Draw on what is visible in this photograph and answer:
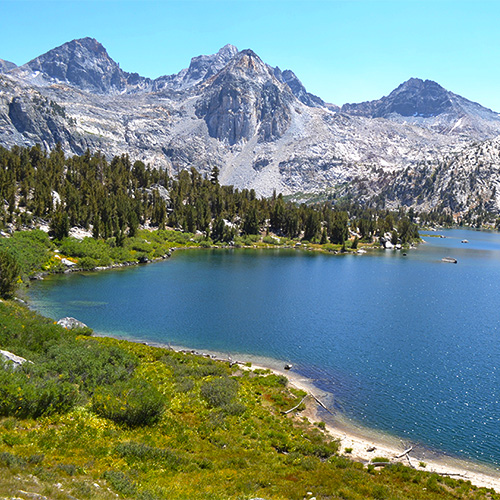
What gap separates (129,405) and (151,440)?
9.91 ft

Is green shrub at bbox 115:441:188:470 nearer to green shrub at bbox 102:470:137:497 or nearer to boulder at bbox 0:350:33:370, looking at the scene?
green shrub at bbox 102:470:137:497

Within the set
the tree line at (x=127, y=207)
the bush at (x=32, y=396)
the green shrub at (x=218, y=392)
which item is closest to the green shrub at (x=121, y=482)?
the bush at (x=32, y=396)

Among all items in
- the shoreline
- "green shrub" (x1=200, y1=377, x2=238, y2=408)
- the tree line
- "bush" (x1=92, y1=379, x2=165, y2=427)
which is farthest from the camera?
the tree line

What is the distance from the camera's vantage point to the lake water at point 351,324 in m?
35.9

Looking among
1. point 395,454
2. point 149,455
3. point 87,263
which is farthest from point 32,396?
point 87,263

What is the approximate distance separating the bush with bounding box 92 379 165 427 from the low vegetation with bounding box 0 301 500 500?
7 cm

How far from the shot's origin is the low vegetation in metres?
17.4

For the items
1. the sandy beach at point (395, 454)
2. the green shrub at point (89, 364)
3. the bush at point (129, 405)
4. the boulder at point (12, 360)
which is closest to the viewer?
the bush at point (129, 405)

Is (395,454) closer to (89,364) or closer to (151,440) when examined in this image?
(151,440)

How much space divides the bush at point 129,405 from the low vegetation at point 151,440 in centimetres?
7

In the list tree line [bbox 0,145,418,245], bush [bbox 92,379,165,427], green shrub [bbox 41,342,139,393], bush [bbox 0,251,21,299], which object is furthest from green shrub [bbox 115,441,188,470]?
tree line [bbox 0,145,418,245]

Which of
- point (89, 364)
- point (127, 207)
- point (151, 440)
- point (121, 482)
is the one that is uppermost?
point (127, 207)

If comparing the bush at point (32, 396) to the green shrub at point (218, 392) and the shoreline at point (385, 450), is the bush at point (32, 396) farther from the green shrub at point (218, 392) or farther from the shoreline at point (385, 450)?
the shoreline at point (385, 450)

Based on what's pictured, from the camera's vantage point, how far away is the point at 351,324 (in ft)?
201
